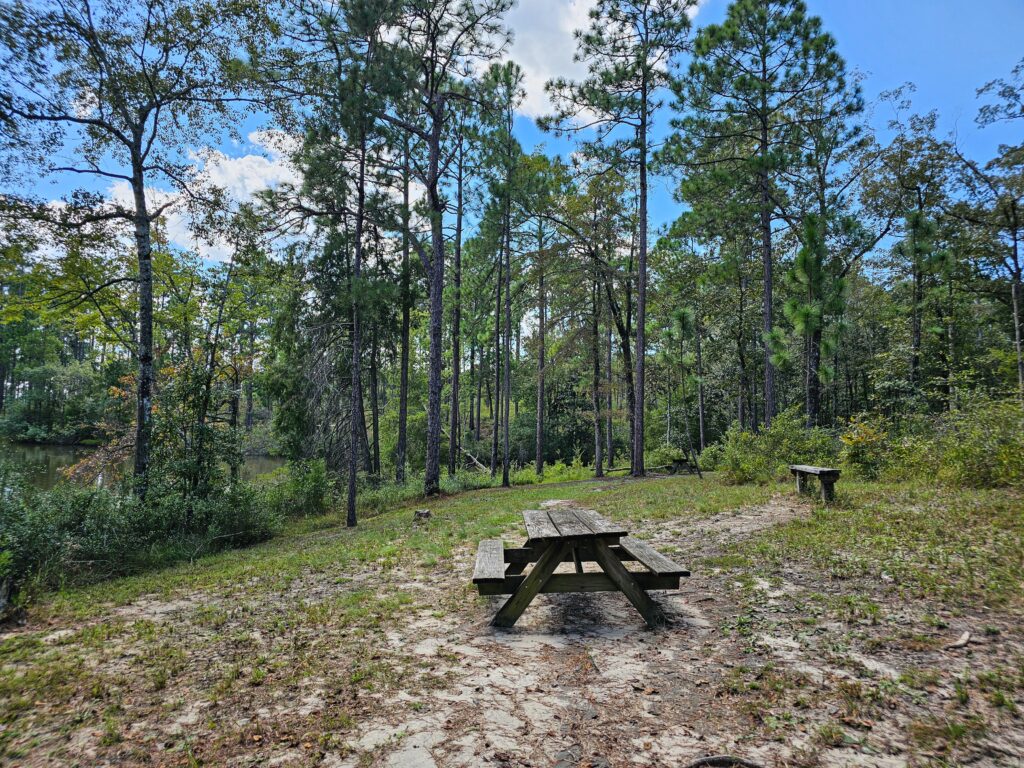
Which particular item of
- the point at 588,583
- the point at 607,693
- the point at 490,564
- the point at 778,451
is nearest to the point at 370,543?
the point at 490,564

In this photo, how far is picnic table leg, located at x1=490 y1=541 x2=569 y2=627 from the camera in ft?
12.4

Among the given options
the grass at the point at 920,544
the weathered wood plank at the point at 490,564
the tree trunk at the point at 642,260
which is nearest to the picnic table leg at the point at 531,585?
the weathered wood plank at the point at 490,564

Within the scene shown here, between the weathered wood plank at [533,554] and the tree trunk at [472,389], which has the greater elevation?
the tree trunk at [472,389]

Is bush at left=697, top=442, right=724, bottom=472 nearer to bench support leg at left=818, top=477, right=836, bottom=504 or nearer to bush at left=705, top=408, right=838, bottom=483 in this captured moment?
bush at left=705, top=408, right=838, bottom=483

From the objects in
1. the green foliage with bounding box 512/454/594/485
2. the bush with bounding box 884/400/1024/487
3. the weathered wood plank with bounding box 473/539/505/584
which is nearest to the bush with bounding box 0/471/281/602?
the weathered wood plank with bounding box 473/539/505/584

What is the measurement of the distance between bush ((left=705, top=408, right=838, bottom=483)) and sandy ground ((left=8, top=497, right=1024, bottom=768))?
753 centimetres

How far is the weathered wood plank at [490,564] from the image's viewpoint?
3.54 metres

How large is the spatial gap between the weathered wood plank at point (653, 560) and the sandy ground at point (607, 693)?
0.45m

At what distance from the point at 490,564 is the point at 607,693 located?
139 cm

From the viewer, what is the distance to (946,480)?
24.7 ft

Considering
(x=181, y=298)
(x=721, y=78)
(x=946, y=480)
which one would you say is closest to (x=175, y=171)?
(x=181, y=298)

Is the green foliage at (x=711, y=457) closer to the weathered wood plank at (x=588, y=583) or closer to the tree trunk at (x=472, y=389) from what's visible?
the tree trunk at (x=472, y=389)

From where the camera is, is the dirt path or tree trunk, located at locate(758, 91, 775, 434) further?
tree trunk, located at locate(758, 91, 775, 434)

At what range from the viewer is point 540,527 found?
4.03m
